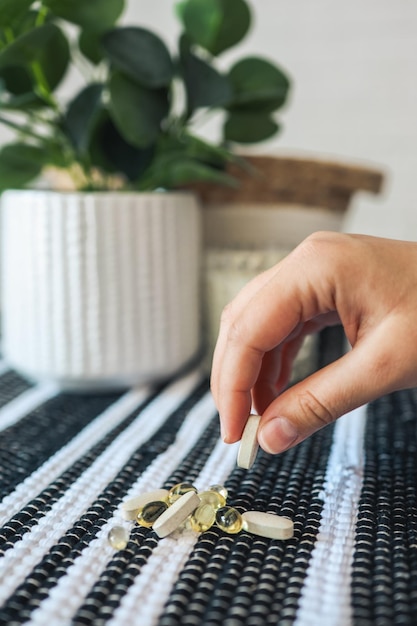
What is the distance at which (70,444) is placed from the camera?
0.60 meters

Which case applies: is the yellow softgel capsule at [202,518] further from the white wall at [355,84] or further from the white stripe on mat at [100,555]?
the white wall at [355,84]

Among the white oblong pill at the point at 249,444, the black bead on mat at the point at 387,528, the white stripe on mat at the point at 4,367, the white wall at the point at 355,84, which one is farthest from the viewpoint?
the white wall at the point at 355,84

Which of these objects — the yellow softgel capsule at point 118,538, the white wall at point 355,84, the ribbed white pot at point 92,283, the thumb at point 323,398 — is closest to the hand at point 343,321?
the thumb at point 323,398

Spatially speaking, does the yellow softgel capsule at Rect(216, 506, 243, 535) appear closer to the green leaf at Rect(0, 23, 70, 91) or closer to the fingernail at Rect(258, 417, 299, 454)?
the fingernail at Rect(258, 417, 299, 454)

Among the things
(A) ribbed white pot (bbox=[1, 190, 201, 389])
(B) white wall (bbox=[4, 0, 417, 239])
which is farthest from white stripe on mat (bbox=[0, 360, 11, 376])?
(B) white wall (bbox=[4, 0, 417, 239])

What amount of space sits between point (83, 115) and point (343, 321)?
1.38 feet

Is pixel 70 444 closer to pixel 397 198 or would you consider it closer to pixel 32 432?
pixel 32 432

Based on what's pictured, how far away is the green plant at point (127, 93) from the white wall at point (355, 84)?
0.60 meters

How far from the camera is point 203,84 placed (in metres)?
0.73

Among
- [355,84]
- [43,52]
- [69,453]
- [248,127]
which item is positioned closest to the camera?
[69,453]

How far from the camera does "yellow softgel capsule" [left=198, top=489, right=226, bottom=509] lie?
457mm

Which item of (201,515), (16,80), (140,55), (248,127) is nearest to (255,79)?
(248,127)

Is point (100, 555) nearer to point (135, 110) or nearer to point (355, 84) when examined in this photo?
point (135, 110)

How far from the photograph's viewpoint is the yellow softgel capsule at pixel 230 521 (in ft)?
1.43
